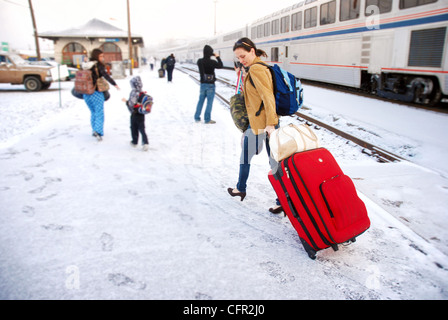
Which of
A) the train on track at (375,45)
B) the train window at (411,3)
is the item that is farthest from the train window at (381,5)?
the train window at (411,3)

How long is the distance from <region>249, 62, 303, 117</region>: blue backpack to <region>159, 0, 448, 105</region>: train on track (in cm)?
680

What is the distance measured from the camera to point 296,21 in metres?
15.1

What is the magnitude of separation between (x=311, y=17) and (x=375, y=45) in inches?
195

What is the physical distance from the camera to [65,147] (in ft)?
17.9

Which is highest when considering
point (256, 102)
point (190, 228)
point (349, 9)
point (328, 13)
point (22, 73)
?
point (328, 13)

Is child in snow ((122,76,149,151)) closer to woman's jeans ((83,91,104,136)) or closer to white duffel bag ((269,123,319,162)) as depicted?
woman's jeans ((83,91,104,136))

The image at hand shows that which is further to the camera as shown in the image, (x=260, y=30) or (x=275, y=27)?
(x=260, y=30)

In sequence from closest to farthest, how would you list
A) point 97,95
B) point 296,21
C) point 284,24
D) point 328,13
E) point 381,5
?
1. point 97,95
2. point 381,5
3. point 328,13
4. point 296,21
5. point 284,24

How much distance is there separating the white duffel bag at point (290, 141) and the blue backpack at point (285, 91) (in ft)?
1.32

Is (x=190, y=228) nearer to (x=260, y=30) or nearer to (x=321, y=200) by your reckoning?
(x=321, y=200)

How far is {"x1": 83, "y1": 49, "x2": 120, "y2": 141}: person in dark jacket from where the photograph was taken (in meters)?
5.55

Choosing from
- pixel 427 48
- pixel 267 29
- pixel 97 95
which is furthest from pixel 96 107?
pixel 267 29
